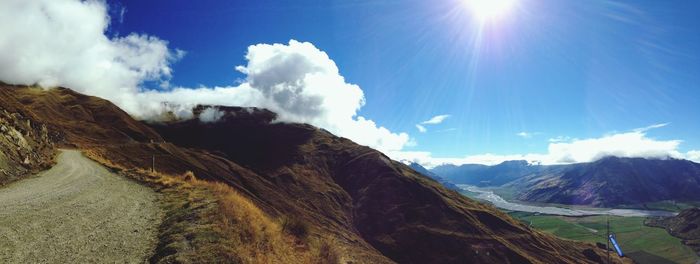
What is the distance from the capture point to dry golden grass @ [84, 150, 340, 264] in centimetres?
1688

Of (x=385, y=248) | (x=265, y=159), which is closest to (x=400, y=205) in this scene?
(x=385, y=248)

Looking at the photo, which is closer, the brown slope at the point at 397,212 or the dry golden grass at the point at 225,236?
the dry golden grass at the point at 225,236

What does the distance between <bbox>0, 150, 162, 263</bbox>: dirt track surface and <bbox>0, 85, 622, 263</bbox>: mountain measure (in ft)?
207

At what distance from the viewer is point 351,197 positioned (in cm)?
15488

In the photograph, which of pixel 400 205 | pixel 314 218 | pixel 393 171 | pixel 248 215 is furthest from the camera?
pixel 393 171

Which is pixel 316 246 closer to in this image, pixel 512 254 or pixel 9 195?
pixel 9 195

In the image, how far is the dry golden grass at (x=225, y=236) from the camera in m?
16.9

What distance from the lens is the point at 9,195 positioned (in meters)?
26.3

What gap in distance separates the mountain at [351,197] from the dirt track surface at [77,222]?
63.1 m

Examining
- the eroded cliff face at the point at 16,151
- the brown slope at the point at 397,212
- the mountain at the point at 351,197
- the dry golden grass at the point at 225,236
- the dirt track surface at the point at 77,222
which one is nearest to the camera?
the dirt track surface at the point at 77,222

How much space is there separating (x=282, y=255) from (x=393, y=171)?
496 feet

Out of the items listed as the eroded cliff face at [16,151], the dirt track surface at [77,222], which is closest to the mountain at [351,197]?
the eroded cliff face at [16,151]

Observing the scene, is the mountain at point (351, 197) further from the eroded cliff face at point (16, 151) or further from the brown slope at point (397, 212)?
the eroded cliff face at point (16, 151)

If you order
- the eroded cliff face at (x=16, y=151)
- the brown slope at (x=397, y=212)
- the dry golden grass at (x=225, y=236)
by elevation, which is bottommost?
the brown slope at (x=397, y=212)
